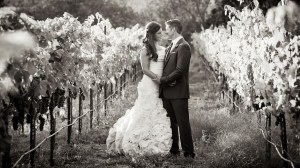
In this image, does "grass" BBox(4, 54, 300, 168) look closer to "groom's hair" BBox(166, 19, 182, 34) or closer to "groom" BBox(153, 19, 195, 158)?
"groom" BBox(153, 19, 195, 158)

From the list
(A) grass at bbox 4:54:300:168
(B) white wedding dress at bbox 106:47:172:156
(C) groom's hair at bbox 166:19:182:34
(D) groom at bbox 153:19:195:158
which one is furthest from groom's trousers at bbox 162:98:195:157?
(C) groom's hair at bbox 166:19:182:34

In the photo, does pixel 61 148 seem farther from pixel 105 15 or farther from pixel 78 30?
pixel 105 15

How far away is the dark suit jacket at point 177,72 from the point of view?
5113 millimetres

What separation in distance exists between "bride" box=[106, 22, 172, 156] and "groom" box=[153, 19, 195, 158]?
19 cm

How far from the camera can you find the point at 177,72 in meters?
5.10

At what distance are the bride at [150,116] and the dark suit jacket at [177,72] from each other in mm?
194

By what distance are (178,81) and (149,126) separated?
78 cm

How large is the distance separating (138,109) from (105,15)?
33.6 m

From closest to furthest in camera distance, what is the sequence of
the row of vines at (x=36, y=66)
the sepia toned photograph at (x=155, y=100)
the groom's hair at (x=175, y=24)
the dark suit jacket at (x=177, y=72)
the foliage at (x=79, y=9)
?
the row of vines at (x=36, y=66) < the sepia toned photograph at (x=155, y=100) < the dark suit jacket at (x=177, y=72) < the groom's hair at (x=175, y=24) < the foliage at (x=79, y=9)

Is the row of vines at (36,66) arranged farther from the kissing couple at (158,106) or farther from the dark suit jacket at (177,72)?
the dark suit jacket at (177,72)

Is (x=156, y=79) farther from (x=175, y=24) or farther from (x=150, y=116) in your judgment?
(x=175, y=24)

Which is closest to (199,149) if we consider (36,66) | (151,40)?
(151,40)

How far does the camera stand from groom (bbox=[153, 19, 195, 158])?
512 cm

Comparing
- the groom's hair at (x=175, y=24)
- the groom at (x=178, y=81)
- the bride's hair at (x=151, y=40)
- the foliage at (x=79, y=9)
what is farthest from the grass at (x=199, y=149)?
the foliage at (x=79, y=9)
